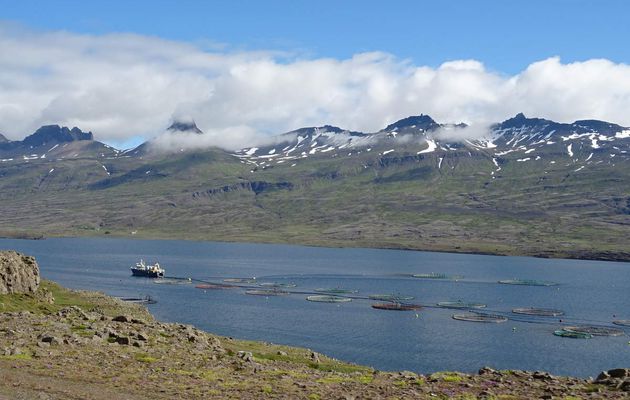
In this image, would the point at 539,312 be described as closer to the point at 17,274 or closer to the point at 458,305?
the point at 458,305

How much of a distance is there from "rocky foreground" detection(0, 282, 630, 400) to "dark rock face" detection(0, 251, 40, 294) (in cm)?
2324

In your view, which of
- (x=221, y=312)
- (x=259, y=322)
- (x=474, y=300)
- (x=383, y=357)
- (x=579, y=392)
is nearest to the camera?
(x=579, y=392)

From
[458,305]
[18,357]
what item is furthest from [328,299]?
[18,357]

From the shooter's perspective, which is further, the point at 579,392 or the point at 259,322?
the point at 259,322

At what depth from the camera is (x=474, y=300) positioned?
197875mm

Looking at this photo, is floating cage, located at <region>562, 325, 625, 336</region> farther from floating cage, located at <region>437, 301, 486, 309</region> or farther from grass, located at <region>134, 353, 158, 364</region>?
grass, located at <region>134, 353, 158, 364</region>

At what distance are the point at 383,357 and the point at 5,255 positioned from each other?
6339 centimetres

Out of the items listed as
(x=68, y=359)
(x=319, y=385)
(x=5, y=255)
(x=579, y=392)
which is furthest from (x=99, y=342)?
(x=5, y=255)

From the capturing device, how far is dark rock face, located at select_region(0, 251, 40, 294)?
219 ft

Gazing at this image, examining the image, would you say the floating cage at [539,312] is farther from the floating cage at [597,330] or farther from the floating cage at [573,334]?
the floating cage at [573,334]

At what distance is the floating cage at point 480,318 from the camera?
518 ft

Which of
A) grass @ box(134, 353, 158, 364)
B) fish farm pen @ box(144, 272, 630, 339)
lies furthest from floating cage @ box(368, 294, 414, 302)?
grass @ box(134, 353, 158, 364)

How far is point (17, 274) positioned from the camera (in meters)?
68.8

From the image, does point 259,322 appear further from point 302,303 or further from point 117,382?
point 117,382
